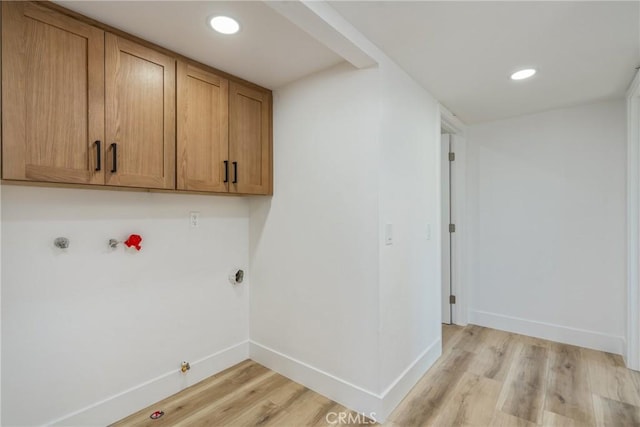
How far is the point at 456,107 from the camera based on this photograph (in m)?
2.90

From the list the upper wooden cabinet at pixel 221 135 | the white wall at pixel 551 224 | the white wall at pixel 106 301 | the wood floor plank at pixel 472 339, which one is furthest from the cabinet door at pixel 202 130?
the white wall at pixel 551 224

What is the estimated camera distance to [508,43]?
178cm

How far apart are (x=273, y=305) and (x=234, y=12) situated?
2.00 meters

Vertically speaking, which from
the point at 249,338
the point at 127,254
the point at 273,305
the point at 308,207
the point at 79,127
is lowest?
the point at 249,338

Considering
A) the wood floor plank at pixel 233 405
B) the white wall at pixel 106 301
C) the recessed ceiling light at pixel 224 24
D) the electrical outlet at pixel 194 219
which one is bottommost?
the wood floor plank at pixel 233 405

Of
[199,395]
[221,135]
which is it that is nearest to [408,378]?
[199,395]

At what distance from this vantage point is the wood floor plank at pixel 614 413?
186cm

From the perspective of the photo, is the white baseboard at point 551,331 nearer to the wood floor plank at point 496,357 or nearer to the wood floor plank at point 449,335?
the wood floor plank at point 496,357

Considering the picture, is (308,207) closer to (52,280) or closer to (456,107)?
(52,280)

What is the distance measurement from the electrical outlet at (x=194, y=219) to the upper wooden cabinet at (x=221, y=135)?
1.12ft

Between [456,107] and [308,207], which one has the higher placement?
[456,107]

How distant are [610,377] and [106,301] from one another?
3578 millimetres

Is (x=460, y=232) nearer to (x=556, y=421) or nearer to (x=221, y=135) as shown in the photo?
(x=556, y=421)

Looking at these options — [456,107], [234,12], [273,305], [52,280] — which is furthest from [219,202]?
[456,107]
